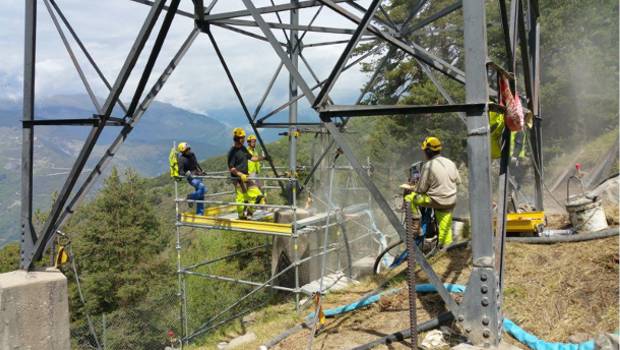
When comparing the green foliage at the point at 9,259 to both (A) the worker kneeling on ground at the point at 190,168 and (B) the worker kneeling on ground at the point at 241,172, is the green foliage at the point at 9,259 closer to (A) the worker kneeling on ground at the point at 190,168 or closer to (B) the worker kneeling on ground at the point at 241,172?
(A) the worker kneeling on ground at the point at 190,168

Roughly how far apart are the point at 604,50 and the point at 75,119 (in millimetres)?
27190

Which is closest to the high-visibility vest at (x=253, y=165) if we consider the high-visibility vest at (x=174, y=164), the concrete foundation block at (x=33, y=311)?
the high-visibility vest at (x=174, y=164)

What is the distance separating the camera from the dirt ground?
505 cm

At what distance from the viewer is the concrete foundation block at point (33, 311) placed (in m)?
6.66

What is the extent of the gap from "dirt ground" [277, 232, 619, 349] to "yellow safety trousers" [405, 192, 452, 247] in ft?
1.42

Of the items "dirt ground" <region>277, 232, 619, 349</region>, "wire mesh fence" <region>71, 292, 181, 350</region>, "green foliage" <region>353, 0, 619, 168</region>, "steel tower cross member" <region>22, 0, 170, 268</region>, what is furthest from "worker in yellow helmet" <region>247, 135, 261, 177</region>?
"green foliage" <region>353, 0, 619, 168</region>

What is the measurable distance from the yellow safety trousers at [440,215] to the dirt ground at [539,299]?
432mm

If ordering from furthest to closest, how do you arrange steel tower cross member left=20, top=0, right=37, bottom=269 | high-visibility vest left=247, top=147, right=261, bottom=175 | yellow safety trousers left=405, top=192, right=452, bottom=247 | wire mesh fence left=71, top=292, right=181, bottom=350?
wire mesh fence left=71, top=292, right=181, bottom=350, high-visibility vest left=247, top=147, right=261, bottom=175, steel tower cross member left=20, top=0, right=37, bottom=269, yellow safety trousers left=405, top=192, right=452, bottom=247

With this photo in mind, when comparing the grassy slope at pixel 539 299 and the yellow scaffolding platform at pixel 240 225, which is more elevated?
the yellow scaffolding platform at pixel 240 225

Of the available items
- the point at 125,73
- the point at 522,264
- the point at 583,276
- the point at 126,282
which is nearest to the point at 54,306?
the point at 125,73

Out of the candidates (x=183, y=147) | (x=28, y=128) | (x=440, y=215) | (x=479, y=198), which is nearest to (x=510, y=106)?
(x=479, y=198)

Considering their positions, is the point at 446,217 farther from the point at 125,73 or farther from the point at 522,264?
the point at 125,73

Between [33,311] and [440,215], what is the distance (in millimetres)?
6127

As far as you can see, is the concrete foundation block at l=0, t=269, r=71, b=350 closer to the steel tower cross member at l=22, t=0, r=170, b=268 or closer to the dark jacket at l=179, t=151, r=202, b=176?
the steel tower cross member at l=22, t=0, r=170, b=268
